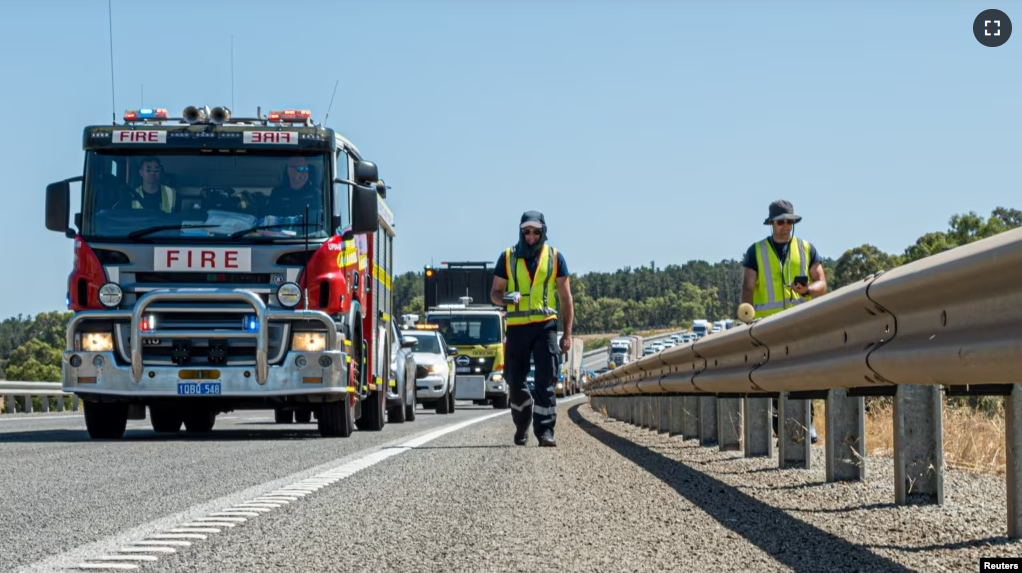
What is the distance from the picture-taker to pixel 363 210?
526 inches

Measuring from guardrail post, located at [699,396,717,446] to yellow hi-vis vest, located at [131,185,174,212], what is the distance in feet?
18.2

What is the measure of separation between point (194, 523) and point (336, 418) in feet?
27.0

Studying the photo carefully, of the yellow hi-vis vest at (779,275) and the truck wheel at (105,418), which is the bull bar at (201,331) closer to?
the truck wheel at (105,418)

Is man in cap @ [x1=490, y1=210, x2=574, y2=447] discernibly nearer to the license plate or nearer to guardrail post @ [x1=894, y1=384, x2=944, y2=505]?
the license plate

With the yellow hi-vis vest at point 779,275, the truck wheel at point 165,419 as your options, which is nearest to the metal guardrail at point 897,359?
the yellow hi-vis vest at point 779,275

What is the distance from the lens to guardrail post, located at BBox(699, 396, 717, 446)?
11.1 m

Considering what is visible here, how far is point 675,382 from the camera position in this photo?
11258mm

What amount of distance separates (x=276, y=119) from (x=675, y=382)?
527 centimetres

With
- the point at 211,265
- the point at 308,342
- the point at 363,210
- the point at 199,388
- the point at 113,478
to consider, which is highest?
the point at 363,210

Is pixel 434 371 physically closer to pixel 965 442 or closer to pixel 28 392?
pixel 28 392

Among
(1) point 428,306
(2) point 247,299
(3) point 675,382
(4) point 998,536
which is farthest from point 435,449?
(1) point 428,306

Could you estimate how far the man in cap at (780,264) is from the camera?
34.7 feet

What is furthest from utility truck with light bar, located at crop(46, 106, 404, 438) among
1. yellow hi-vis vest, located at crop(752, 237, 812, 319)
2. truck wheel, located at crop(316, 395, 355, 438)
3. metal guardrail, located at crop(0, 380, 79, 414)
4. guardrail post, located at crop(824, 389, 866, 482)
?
metal guardrail, located at crop(0, 380, 79, 414)

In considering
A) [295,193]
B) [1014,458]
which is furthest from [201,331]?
[1014,458]
